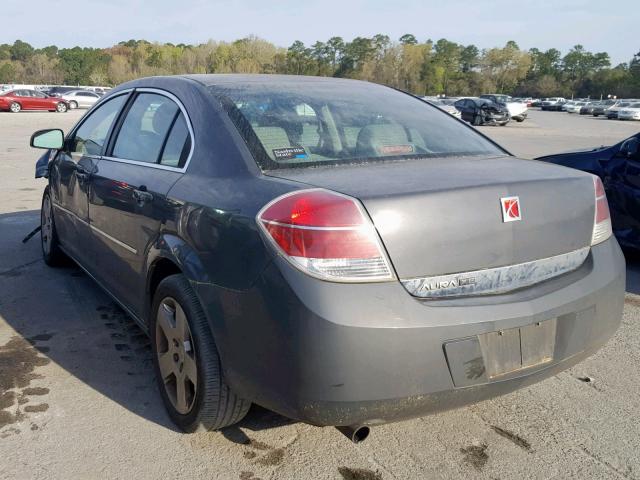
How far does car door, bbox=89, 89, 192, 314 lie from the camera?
2967 millimetres

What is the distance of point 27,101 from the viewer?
38.1 m

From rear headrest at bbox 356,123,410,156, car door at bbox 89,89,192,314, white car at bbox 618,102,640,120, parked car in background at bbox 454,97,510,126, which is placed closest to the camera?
rear headrest at bbox 356,123,410,156

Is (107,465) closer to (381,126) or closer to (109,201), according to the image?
(109,201)

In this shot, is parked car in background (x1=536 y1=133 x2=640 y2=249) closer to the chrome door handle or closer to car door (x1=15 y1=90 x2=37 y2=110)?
the chrome door handle

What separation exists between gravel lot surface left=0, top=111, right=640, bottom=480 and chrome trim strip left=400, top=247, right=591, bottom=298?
2.60 ft

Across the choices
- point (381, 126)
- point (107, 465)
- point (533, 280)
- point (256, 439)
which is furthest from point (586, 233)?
point (107, 465)

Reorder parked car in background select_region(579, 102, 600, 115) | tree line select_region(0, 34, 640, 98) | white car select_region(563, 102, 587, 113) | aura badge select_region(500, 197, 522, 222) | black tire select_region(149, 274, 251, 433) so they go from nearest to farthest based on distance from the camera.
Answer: aura badge select_region(500, 197, 522, 222) < black tire select_region(149, 274, 251, 433) < parked car in background select_region(579, 102, 600, 115) < white car select_region(563, 102, 587, 113) < tree line select_region(0, 34, 640, 98)

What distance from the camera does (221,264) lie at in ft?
7.87

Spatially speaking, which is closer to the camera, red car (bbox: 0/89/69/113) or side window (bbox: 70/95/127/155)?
side window (bbox: 70/95/127/155)

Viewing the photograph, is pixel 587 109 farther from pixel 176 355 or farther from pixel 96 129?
pixel 176 355

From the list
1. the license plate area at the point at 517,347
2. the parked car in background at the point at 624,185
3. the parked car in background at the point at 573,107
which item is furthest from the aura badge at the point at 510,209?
the parked car in background at the point at 573,107

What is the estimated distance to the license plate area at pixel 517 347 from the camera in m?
2.24

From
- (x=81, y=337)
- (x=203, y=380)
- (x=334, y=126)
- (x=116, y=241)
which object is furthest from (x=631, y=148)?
(x=81, y=337)

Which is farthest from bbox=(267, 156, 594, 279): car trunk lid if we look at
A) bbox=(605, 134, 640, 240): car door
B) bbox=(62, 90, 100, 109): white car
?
bbox=(62, 90, 100, 109): white car
